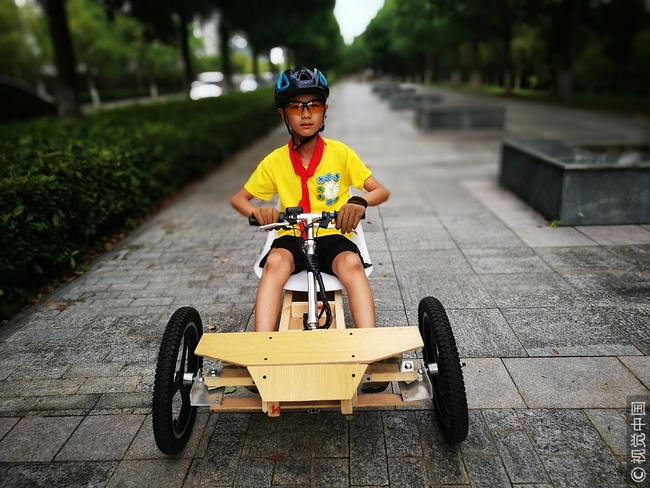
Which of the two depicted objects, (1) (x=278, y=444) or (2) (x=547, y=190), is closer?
(1) (x=278, y=444)

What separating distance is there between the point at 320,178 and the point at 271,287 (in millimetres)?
726

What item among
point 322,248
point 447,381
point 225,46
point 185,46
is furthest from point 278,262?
point 225,46

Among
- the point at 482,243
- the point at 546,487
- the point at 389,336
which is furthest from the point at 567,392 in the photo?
the point at 482,243

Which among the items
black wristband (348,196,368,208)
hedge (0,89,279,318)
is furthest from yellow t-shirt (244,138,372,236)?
hedge (0,89,279,318)

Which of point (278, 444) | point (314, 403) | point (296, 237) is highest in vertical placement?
point (296, 237)

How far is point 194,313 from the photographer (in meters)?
2.77

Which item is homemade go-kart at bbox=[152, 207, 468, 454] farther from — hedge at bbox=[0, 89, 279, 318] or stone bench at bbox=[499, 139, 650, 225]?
stone bench at bbox=[499, 139, 650, 225]

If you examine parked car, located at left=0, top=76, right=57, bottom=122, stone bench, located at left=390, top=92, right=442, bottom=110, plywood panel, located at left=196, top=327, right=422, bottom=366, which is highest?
parked car, located at left=0, top=76, right=57, bottom=122

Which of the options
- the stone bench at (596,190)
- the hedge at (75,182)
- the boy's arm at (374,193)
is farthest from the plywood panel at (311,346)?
the stone bench at (596,190)

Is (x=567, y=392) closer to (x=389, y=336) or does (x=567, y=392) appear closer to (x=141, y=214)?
(x=389, y=336)

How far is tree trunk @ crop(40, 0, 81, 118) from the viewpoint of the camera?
11.6 meters

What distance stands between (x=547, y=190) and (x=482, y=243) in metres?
1.47

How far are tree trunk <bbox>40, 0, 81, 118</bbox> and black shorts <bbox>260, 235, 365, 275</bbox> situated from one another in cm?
1111

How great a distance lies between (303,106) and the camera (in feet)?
9.30
